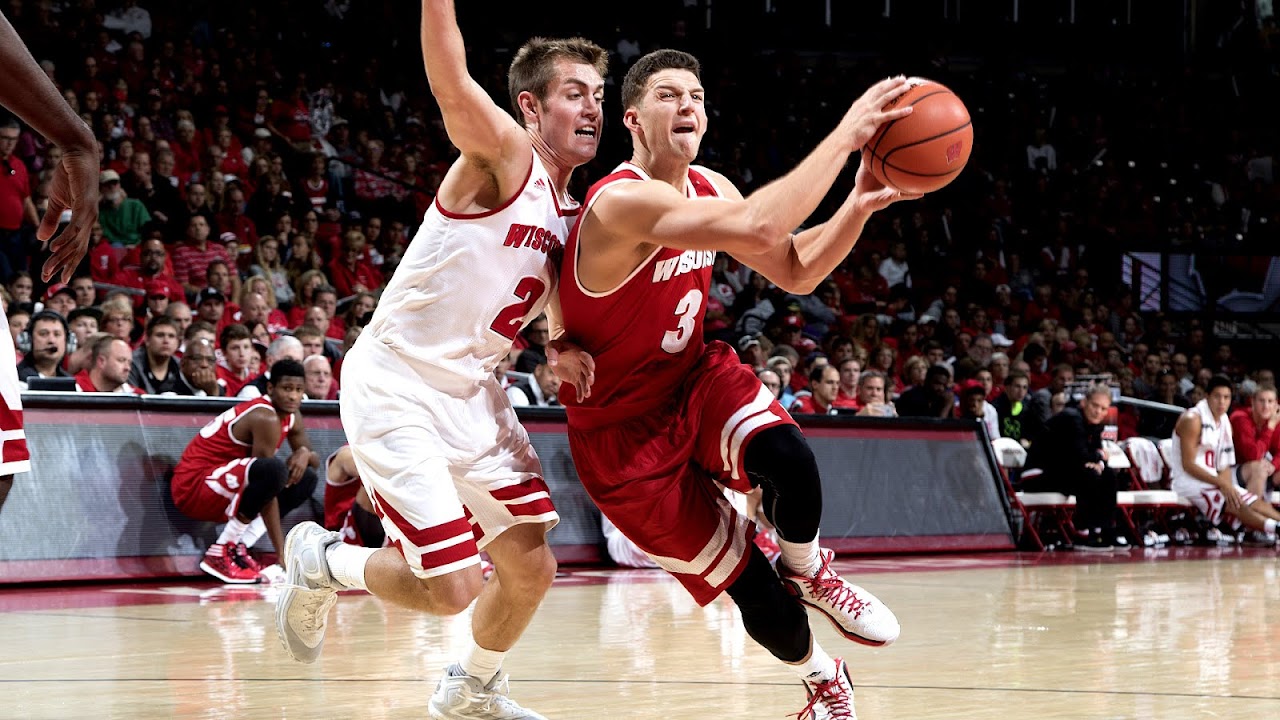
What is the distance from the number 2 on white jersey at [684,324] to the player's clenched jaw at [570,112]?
45 centimetres

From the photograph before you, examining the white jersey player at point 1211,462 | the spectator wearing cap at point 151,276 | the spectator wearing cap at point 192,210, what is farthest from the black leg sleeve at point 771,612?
the white jersey player at point 1211,462

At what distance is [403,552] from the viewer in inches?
151

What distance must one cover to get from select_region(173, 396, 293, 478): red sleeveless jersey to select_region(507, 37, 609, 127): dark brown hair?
427cm

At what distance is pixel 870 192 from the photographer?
3559 millimetres

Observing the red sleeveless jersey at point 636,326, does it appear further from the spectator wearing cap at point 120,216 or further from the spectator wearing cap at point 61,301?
the spectator wearing cap at point 120,216

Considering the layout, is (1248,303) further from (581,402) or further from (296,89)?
(581,402)

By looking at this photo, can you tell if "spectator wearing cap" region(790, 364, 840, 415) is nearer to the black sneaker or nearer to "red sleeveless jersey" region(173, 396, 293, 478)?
the black sneaker

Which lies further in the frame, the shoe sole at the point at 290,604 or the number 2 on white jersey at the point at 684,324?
the shoe sole at the point at 290,604

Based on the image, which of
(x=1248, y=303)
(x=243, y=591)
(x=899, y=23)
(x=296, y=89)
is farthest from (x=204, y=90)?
(x=1248, y=303)

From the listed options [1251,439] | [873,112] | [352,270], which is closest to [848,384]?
[1251,439]

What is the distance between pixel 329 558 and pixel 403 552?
41 centimetres

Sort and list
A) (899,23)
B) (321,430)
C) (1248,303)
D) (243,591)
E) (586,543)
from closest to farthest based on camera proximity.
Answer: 1. (243,591)
2. (321,430)
3. (586,543)
4. (1248,303)
5. (899,23)

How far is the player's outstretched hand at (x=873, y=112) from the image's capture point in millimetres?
3205

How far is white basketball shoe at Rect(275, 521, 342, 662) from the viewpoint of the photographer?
4145 millimetres
